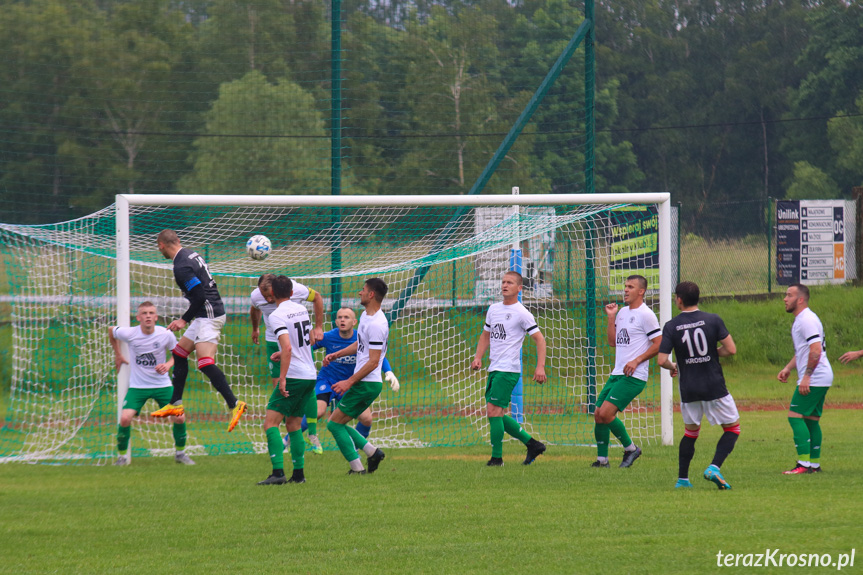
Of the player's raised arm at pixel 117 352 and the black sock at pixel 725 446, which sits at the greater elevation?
the player's raised arm at pixel 117 352

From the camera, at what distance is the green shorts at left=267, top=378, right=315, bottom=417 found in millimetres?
7680

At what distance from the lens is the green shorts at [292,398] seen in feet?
25.2

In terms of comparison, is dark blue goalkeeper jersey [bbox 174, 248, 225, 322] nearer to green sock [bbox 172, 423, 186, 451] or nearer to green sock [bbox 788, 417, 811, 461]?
green sock [bbox 172, 423, 186, 451]

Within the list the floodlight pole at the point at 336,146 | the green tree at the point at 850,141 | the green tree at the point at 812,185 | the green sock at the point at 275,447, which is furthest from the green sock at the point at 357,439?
the green tree at the point at 850,141

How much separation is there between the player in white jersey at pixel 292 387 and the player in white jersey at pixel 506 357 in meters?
1.70

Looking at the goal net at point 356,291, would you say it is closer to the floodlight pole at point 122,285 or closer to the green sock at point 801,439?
the floodlight pole at point 122,285

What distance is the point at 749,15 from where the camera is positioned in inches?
1722

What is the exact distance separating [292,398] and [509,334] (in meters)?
2.22

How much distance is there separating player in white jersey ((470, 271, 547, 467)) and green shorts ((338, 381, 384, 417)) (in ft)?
3.43

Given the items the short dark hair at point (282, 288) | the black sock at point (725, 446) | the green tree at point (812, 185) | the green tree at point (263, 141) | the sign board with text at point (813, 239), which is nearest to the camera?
the black sock at point (725, 446)

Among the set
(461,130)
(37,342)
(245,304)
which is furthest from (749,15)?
(37,342)

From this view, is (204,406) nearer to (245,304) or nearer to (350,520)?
(245,304)

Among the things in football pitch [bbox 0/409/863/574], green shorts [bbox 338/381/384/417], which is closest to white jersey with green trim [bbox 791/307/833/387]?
football pitch [bbox 0/409/863/574]

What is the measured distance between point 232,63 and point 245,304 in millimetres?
4178
